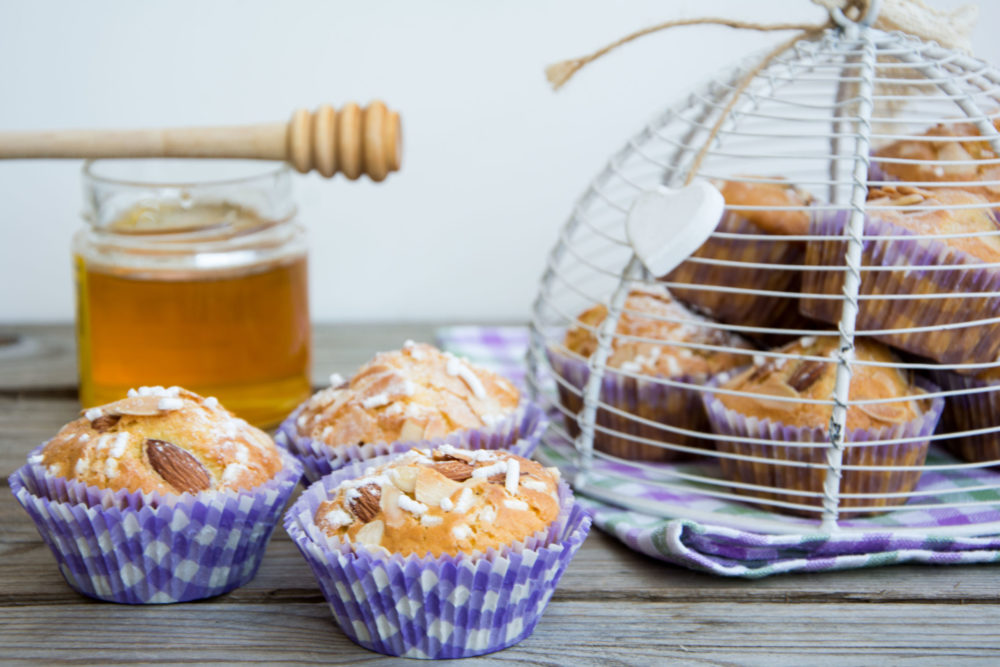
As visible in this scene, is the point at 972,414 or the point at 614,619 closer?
the point at 614,619

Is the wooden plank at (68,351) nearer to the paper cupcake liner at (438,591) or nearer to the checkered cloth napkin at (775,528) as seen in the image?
the checkered cloth napkin at (775,528)

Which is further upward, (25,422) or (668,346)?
(668,346)

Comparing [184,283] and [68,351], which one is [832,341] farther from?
[68,351]

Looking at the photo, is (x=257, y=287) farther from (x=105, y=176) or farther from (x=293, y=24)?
(x=293, y=24)

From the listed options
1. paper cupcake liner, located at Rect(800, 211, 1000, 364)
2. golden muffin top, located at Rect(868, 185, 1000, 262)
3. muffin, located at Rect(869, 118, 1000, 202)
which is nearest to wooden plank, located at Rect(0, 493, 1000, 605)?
paper cupcake liner, located at Rect(800, 211, 1000, 364)

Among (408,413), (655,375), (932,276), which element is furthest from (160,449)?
(932,276)

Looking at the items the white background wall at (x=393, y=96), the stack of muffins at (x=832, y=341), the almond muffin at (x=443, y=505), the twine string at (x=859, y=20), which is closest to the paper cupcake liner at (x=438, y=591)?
the almond muffin at (x=443, y=505)
